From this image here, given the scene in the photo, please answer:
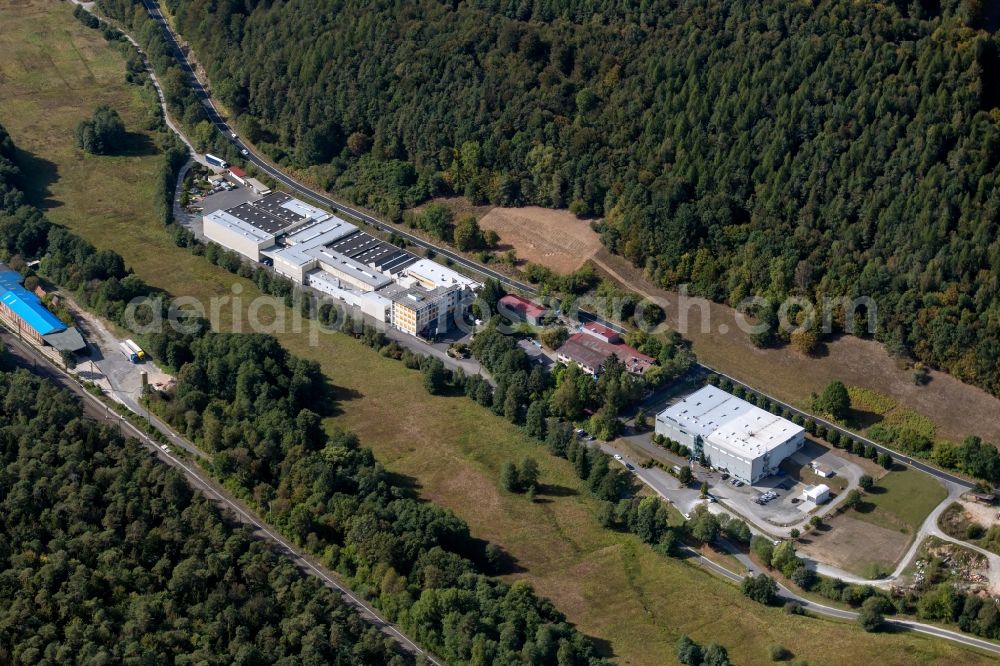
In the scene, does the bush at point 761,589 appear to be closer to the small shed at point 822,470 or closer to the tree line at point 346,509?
the tree line at point 346,509

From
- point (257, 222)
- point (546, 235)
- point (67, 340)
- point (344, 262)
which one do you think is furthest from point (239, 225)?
point (546, 235)

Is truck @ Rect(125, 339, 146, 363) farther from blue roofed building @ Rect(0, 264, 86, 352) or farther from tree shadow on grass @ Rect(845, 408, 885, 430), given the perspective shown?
tree shadow on grass @ Rect(845, 408, 885, 430)

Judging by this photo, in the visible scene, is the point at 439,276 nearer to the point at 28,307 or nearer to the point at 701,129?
A: the point at 701,129

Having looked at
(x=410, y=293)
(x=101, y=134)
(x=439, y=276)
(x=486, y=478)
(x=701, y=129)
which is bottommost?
(x=486, y=478)

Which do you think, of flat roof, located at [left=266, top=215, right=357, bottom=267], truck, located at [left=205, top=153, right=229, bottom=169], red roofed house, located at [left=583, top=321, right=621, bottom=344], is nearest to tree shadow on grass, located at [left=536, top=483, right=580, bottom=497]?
red roofed house, located at [left=583, top=321, right=621, bottom=344]

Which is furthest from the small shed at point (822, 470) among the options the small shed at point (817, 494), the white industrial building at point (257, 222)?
the white industrial building at point (257, 222)

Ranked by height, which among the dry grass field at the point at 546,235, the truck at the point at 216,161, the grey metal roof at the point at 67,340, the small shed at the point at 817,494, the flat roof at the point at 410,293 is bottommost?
the grey metal roof at the point at 67,340
